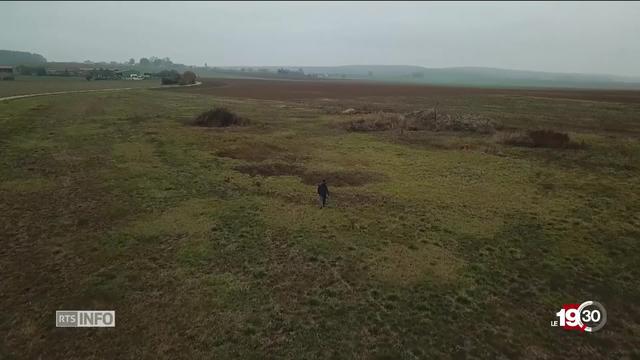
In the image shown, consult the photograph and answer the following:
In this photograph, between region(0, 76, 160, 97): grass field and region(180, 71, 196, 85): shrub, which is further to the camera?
region(180, 71, 196, 85): shrub

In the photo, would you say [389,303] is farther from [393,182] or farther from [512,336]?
[393,182]

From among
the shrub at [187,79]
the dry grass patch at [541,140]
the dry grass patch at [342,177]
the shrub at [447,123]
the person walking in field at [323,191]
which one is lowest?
the dry grass patch at [342,177]

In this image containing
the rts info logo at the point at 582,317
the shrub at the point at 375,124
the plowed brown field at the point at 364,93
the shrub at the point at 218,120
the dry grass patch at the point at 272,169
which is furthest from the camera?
the plowed brown field at the point at 364,93

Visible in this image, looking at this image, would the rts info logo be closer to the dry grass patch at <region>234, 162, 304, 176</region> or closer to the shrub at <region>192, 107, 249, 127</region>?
the dry grass patch at <region>234, 162, 304, 176</region>

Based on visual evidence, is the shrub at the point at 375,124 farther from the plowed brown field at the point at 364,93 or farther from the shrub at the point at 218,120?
the plowed brown field at the point at 364,93

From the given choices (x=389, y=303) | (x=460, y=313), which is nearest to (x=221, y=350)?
(x=389, y=303)

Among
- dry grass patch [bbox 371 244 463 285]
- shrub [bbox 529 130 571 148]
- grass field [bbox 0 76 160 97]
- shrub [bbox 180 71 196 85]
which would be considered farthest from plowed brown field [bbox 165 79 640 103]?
dry grass patch [bbox 371 244 463 285]

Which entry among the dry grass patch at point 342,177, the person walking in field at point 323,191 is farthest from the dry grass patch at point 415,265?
the dry grass patch at point 342,177
